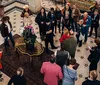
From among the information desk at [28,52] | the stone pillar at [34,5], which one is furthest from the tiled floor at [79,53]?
the information desk at [28,52]

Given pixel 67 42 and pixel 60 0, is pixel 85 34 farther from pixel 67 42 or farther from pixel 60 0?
pixel 60 0

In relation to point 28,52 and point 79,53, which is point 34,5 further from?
point 28,52

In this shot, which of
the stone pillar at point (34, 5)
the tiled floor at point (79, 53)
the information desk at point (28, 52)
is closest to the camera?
the information desk at point (28, 52)

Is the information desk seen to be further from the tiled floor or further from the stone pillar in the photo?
the stone pillar

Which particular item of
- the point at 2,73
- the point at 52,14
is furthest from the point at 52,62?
the point at 52,14

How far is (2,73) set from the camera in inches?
314

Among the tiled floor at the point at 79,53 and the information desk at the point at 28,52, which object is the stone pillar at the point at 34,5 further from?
the information desk at the point at 28,52

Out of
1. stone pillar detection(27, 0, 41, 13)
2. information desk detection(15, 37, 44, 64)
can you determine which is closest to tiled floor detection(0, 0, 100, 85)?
stone pillar detection(27, 0, 41, 13)

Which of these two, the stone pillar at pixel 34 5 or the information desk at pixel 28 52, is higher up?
the stone pillar at pixel 34 5

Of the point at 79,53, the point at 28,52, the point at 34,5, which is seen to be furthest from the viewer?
the point at 34,5

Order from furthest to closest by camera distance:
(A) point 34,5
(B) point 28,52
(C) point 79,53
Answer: (A) point 34,5
(C) point 79,53
(B) point 28,52

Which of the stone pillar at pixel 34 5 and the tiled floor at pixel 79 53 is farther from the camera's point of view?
the stone pillar at pixel 34 5

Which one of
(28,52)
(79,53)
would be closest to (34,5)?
(79,53)

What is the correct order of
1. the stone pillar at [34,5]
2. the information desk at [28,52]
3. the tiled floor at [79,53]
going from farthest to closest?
1. the stone pillar at [34,5]
2. the tiled floor at [79,53]
3. the information desk at [28,52]
